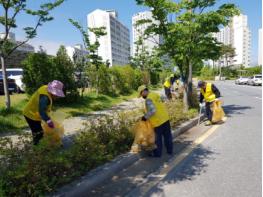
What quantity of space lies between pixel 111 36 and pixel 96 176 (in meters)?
95.9

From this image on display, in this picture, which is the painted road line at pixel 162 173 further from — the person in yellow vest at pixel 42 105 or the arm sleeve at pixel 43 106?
the arm sleeve at pixel 43 106

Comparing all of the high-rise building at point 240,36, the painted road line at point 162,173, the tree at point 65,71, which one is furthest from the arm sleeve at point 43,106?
the high-rise building at point 240,36

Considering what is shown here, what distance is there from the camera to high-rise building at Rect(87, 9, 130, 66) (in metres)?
89.5

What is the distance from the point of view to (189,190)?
4348 millimetres

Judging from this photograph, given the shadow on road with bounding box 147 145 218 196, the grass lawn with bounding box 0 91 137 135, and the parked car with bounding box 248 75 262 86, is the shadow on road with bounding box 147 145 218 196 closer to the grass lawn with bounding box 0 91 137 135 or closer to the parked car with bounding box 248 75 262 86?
the grass lawn with bounding box 0 91 137 135

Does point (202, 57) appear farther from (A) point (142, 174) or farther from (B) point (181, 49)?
(A) point (142, 174)

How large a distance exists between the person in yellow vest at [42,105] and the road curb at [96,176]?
1.24m

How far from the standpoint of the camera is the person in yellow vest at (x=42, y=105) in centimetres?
538

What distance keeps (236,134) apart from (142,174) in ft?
13.1

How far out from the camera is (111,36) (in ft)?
321

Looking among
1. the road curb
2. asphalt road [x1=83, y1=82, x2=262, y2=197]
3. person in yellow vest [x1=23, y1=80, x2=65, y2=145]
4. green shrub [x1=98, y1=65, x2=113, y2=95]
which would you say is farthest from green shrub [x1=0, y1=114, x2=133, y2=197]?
green shrub [x1=98, y1=65, x2=113, y2=95]

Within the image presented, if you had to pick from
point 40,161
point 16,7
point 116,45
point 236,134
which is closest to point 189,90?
point 236,134

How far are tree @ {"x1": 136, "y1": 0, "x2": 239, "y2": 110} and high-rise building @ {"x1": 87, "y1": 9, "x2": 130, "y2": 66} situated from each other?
2794 inches

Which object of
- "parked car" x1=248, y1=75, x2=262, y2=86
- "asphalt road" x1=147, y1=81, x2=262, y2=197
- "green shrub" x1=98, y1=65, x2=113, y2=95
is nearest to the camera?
"asphalt road" x1=147, y1=81, x2=262, y2=197
